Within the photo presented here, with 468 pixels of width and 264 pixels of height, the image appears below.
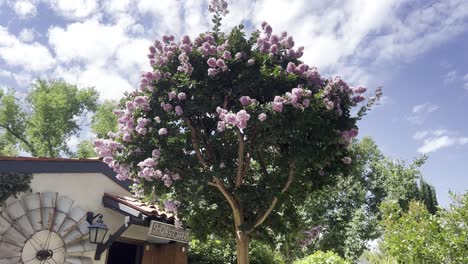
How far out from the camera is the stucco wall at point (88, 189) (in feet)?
26.0

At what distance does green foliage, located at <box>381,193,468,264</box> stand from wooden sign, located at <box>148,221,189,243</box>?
4.41m

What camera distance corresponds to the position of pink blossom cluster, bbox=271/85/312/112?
6.23m

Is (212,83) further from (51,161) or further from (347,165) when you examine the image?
(51,161)

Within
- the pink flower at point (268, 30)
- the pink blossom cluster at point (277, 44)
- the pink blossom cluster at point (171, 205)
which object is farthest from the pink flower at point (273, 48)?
the pink blossom cluster at point (171, 205)

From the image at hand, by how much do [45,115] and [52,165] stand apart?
26027 mm

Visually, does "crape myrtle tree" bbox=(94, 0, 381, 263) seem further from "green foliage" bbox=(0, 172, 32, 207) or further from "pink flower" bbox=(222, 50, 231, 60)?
"green foliage" bbox=(0, 172, 32, 207)

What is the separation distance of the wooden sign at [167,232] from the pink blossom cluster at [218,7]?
4.56m

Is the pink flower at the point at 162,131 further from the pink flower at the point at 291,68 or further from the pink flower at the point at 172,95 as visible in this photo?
the pink flower at the point at 291,68

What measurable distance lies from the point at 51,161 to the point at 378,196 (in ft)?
83.7

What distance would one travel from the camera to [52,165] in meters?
8.02

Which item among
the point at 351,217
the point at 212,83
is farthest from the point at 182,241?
the point at 351,217

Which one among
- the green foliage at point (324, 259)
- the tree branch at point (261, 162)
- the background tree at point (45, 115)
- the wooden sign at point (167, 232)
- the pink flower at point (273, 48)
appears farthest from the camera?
the background tree at point (45, 115)

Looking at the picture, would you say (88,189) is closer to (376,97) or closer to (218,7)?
(218,7)

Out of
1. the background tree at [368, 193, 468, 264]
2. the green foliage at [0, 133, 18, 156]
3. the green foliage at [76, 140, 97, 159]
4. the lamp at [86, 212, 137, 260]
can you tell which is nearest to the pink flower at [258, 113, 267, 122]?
the background tree at [368, 193, 468, 264]
